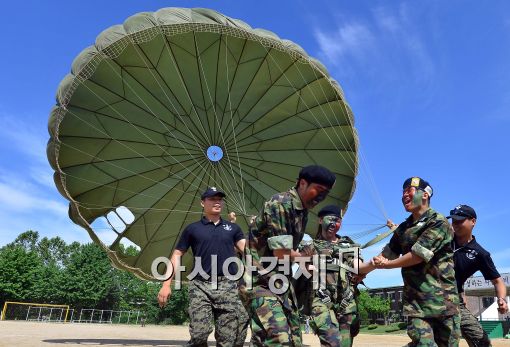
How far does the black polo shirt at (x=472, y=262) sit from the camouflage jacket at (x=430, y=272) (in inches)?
62.5

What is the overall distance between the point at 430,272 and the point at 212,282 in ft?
8.27

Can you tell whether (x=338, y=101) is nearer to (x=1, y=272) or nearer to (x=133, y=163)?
(x=133, y=163)

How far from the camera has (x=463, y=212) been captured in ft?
18.8

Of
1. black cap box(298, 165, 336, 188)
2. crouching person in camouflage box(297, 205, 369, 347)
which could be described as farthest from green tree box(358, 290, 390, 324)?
black cap box(298, 165, 336, 188)

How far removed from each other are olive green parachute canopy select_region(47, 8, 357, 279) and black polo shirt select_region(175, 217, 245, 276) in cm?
684

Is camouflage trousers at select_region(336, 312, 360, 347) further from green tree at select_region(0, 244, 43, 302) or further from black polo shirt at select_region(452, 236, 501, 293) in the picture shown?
green tree at select_region(0, 244, 43, 302)

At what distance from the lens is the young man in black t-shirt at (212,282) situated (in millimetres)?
5105

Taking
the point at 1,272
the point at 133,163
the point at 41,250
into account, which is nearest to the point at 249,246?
the point at 133,163

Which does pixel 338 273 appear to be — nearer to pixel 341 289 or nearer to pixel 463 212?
pixel 341 289

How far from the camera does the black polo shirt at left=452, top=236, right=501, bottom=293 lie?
5.69 metres

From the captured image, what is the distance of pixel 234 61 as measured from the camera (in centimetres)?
1328

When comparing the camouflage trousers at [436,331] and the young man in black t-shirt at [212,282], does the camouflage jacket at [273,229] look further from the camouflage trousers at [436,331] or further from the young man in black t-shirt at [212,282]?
the young man in black t-shirt at [212,282]

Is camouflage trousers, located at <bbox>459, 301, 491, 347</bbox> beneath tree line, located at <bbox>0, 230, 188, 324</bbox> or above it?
beneath

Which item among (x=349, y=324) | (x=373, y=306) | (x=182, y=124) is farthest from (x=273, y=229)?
(x=373, y=306)
